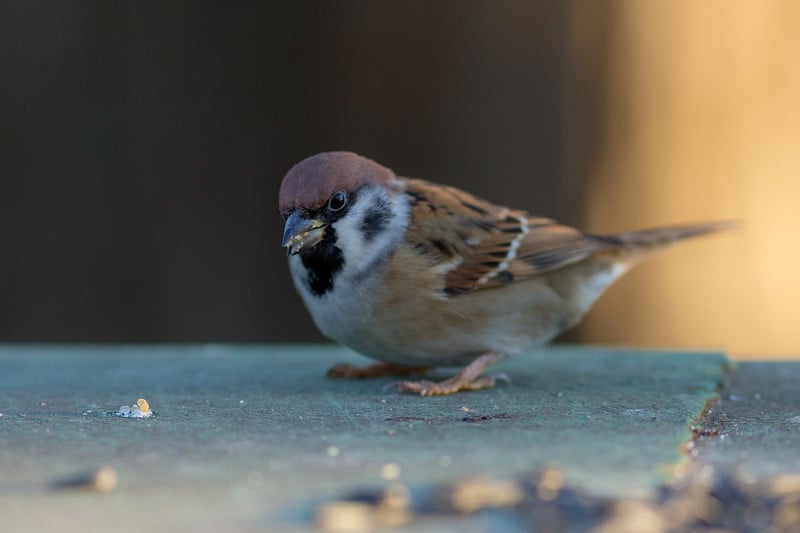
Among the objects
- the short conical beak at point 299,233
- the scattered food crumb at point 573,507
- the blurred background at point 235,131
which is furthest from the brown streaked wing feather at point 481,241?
the blurred background at point 235,131

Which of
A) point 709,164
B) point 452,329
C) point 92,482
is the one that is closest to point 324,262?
point 452,329

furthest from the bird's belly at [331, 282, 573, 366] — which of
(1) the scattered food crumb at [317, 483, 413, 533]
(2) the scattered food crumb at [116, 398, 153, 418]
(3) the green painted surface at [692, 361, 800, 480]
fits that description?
(1) the scattered food crumb at [317, 483, 413, 533]

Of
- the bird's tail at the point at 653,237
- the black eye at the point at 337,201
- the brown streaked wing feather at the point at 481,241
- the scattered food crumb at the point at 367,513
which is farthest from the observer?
the bird's tail at the point at 653,237

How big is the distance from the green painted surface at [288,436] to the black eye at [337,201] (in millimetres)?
615

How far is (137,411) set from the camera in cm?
312

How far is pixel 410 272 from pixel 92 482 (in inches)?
78.2

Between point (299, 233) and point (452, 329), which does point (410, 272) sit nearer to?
point (452, 329)

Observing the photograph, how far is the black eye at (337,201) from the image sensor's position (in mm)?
3889

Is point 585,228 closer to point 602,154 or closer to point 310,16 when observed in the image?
point 602,154

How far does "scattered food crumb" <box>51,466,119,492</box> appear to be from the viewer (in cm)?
216

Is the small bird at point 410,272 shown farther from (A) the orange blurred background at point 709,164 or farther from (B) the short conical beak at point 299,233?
(A) the orange blurred background at point 709,164

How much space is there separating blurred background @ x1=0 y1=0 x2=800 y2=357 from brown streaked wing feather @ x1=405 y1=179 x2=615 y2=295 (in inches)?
128

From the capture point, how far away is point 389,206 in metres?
4.12

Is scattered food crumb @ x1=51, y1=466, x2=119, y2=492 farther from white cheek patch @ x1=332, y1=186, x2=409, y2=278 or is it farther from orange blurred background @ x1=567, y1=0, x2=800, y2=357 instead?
orange blurred background @ x1=567, y1=0, x2=800, y2=357
